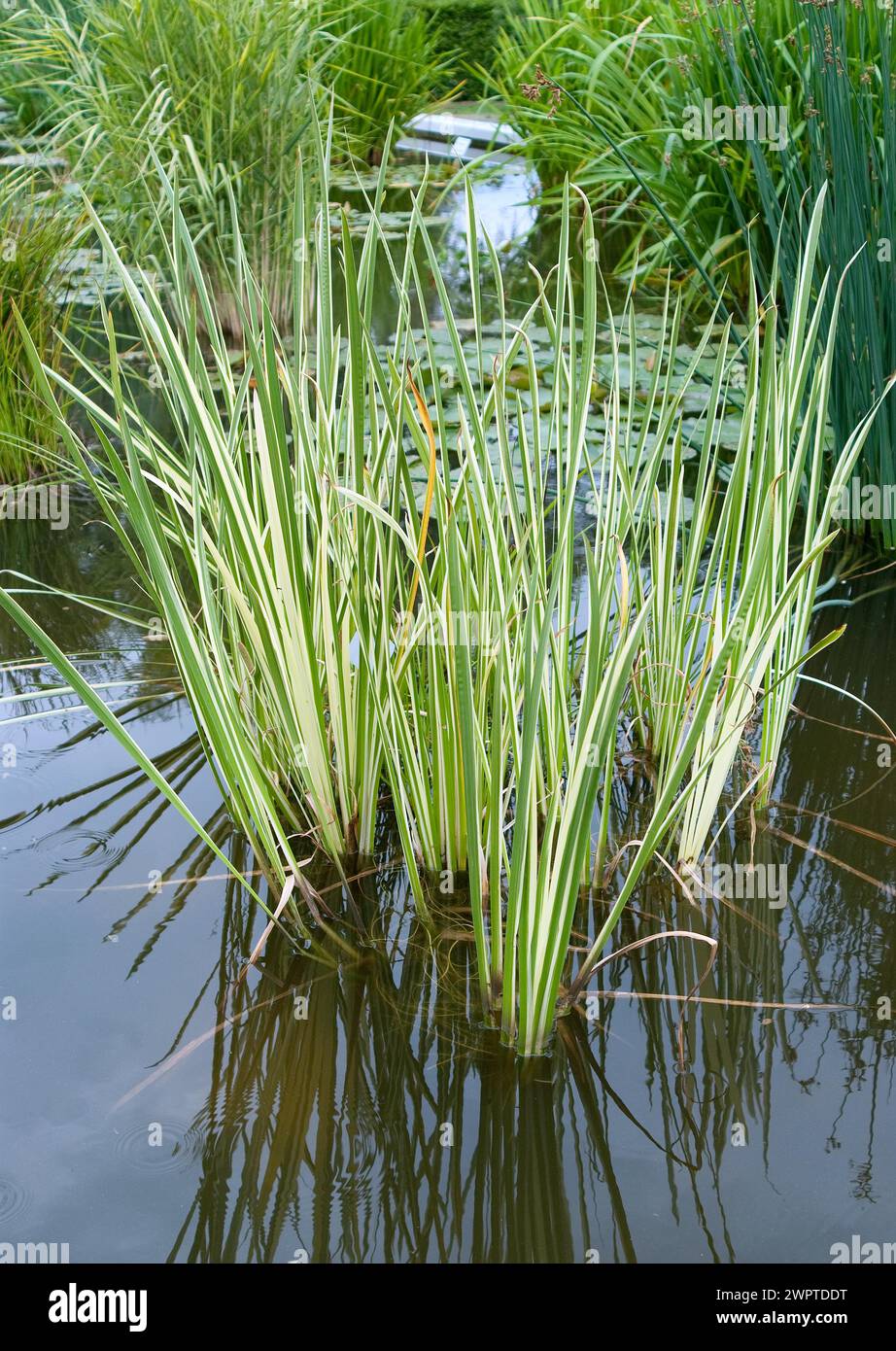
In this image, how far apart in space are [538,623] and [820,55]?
1741 mm

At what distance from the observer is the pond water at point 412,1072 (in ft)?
4.44

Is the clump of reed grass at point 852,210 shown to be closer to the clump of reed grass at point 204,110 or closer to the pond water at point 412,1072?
the pond water at point 412,1072

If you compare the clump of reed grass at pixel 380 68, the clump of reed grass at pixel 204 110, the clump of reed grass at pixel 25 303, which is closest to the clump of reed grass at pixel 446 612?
the clump of reed grass at pixel 25 303

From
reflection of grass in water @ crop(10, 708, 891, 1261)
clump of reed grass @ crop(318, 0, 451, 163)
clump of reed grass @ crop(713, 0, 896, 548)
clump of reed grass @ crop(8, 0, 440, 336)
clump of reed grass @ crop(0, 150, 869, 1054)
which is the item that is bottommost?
reflection of grass in water @ crop(10, 708, 891, 1261)

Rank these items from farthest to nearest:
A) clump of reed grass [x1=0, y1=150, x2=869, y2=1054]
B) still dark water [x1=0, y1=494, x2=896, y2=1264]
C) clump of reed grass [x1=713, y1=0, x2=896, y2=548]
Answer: clump of reed grass [x1=713, y1=0, x2=896, y2=548], clump of reed grass [x1=0, y1=150, x2=869, y2=1054], still dark water [x1=0, y1=494, x2=896, y2=1264]

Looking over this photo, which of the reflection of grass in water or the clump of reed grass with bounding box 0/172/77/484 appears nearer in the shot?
the reflection of grass in water

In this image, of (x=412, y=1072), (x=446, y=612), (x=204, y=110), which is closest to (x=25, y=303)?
(x=204, y=110)

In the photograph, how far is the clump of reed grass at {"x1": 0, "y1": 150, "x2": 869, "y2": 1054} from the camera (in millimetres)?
1501

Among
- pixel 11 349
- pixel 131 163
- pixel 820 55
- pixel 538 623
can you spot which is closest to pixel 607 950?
pixel 538 623

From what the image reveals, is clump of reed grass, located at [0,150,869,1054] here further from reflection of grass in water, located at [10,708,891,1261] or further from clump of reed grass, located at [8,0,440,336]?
clump of reed grass, located at [8,0,440,336]

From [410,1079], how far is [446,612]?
659 millimetres

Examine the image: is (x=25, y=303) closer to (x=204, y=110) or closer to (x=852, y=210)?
(x=204, y=110)

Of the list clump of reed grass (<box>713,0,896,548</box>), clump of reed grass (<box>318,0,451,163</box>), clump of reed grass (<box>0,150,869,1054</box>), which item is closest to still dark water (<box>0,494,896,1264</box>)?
clump of reed grass (<box>0,150,869,1054</box>)

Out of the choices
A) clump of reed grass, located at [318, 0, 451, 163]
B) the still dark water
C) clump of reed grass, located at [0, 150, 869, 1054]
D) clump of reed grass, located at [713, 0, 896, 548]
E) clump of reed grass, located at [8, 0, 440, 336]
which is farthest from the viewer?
clump of reed grass, located at [318, 0, 451, 163]
